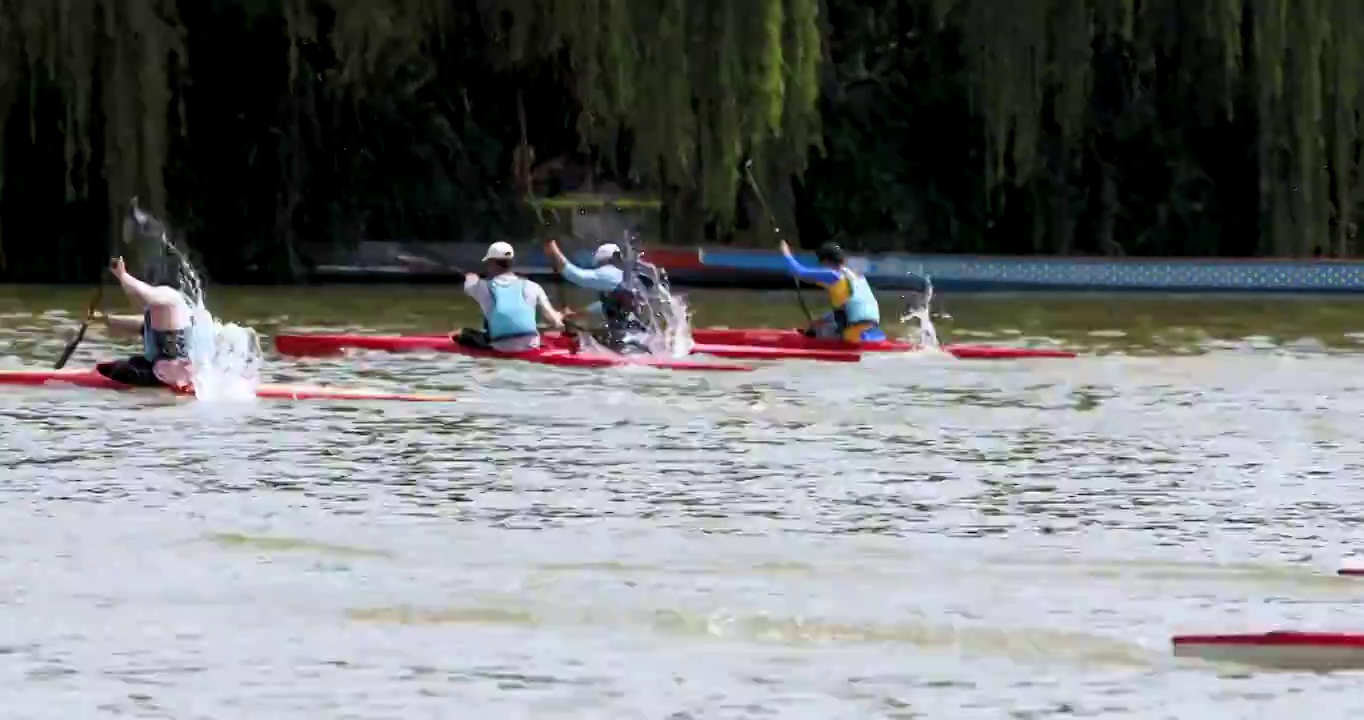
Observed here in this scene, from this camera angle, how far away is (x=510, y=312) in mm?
19594

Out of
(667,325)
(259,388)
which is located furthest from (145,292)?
(667,325)

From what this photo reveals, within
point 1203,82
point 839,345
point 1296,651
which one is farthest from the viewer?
point 1203,82

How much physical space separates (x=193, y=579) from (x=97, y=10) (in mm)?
16190

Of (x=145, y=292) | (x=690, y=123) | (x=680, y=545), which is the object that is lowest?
(x=680, y=545)

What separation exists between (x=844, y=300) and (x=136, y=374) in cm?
570

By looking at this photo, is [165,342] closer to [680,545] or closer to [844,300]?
[844,300]

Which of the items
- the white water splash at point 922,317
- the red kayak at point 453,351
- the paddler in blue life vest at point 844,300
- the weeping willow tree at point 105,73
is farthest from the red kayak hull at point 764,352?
the weeping willow tree at point 105,73

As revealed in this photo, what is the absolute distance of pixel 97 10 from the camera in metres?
25.9

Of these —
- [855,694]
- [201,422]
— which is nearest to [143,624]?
[855,694]

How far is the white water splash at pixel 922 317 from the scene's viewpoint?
2217 centimetres

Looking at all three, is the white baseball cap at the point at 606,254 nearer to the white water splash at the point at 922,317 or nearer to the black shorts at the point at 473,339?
the black shorts at the point at 473,339

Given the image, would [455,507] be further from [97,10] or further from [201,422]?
[97,10]

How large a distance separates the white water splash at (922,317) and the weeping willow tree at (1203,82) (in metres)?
1.43

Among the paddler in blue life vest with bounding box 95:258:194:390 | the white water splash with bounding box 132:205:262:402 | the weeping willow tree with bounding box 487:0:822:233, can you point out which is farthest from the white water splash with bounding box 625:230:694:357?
the weeping willow tree with bounding box 487:0:822:233
